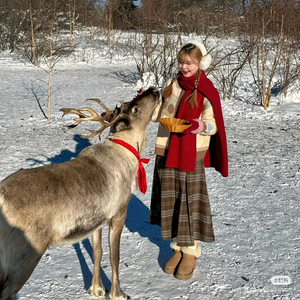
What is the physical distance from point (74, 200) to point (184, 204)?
46.5 inches

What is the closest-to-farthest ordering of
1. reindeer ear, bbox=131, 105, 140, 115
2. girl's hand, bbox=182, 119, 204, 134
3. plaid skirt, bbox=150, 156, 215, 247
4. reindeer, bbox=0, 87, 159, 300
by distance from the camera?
reindeer, bbox=0, 87, 159, 300 < girl's hand, bbox=182, 119, 204, 134 < reindeer ear, bbox=131, 105, 140, 115 < plaid skirt, bbox=150, 156, 215, 247

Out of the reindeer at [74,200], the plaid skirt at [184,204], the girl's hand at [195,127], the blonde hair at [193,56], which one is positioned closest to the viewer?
the reindeer at [74,200]

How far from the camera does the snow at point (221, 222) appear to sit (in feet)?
10.7

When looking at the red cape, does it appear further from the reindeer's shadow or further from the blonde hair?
the reindeer's shadow

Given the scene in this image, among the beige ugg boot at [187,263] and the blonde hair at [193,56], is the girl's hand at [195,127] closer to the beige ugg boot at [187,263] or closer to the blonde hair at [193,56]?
the blonde hair at [193,56]

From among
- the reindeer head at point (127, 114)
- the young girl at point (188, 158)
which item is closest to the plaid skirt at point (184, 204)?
the young girl at point (188, 158)

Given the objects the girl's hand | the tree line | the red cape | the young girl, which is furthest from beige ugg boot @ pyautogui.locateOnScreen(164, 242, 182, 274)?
the tree line

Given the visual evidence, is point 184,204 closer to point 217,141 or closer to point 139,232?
point 217,141

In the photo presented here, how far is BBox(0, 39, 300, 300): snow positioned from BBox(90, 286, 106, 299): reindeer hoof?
0.06m

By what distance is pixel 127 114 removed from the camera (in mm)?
3205

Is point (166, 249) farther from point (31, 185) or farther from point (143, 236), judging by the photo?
point (31, 185)

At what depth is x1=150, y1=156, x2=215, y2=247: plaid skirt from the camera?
131 inches

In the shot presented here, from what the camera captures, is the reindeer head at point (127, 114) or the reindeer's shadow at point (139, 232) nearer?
the reindeer head at point (127, 114)

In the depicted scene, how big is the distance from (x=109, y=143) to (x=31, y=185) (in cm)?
87
